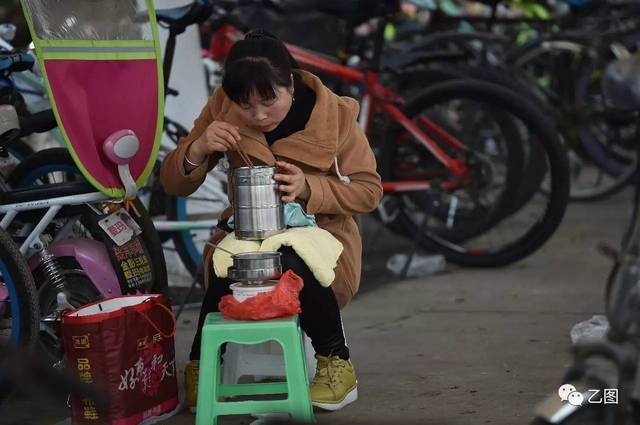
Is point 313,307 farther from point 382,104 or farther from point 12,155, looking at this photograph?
point 382,104

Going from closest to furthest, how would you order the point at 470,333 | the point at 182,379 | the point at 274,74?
the point at 274,74, the point at 182,379, the point at 470,333

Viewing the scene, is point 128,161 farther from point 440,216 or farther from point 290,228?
point 440,216

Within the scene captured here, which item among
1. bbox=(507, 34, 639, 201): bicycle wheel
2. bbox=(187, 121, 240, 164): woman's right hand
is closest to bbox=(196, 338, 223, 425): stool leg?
bbox=(187, 121, 240, 164): woman's right hand

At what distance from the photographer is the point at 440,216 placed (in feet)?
20.3

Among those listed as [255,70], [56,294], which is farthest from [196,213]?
[255,70]

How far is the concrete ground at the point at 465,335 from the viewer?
3898 millimetres

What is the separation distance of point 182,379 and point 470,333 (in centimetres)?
127

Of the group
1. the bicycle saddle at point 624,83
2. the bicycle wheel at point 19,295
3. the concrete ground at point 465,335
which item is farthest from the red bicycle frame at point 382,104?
the bicycle saddle at point 624,83

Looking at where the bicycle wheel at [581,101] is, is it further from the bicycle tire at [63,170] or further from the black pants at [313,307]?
the black pants at [313,307]

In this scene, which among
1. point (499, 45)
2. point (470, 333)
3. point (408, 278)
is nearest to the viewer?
point (470, 333)

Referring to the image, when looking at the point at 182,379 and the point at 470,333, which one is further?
the point at 470,333

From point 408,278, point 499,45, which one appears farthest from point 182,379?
point 499,45

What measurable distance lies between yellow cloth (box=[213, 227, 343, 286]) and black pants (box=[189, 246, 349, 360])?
32 millimetres

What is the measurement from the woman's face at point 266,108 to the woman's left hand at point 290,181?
0.14 meters
